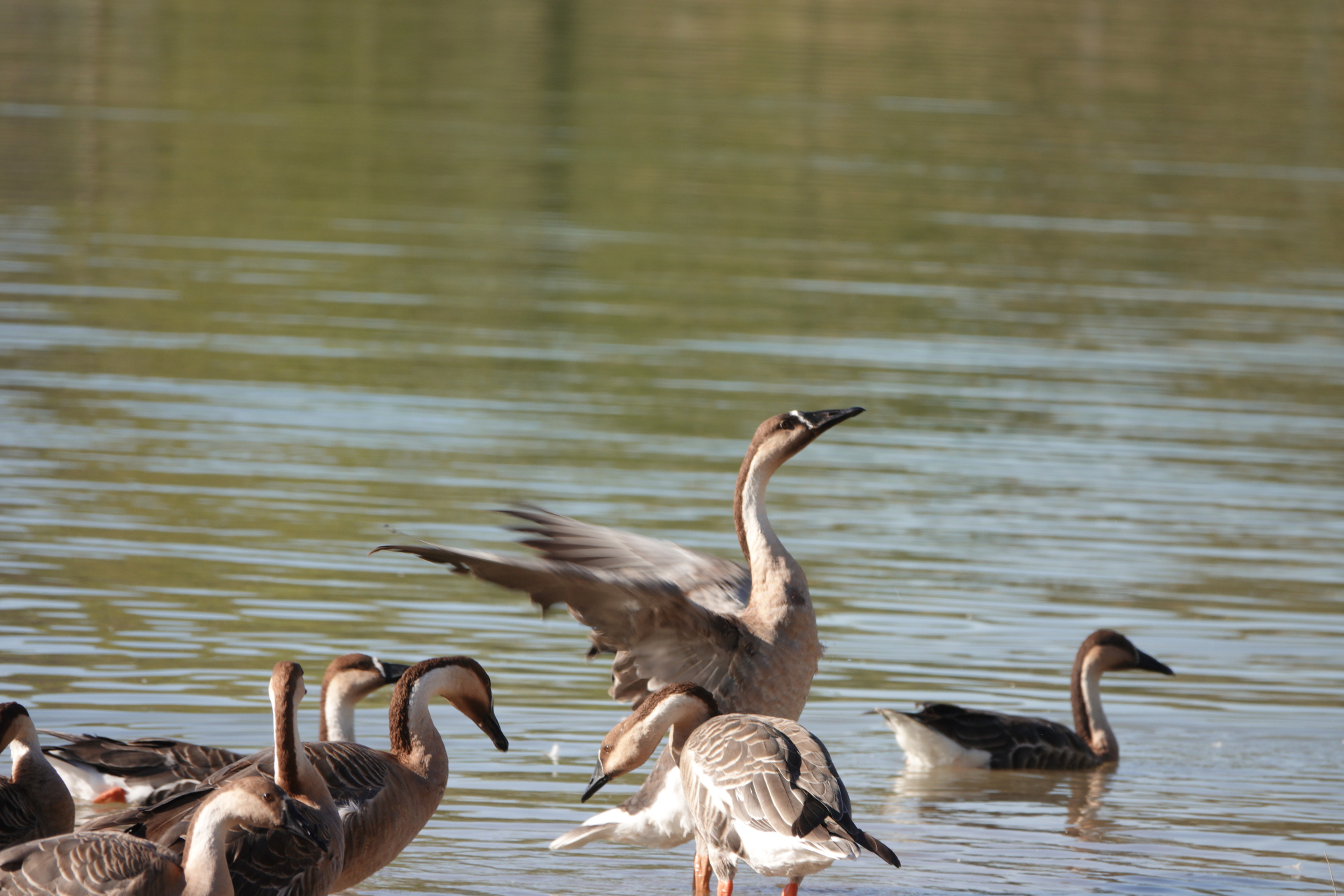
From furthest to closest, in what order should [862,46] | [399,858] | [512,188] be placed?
[862,46], [512,188], [399,858]

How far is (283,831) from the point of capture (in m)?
7.72

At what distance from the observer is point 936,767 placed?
1151 cm

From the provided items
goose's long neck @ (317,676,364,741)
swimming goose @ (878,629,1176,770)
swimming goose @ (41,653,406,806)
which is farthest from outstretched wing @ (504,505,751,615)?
swimming goose @ (878,629,1176,770)

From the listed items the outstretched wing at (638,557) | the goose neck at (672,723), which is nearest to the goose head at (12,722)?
the outstretched wing at (638,557)

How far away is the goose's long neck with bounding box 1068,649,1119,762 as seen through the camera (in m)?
12.1

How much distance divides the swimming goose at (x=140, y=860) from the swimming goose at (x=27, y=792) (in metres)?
Result: 1.27

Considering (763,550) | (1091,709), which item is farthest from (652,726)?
(1091,709)

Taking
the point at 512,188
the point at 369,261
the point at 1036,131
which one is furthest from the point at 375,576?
the point at 1036,131

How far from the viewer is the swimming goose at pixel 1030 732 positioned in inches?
443

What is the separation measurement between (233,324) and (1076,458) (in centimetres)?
949

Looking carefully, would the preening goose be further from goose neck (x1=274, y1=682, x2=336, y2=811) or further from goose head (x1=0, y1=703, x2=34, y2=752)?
goose head (x1=0, y1=703, x2=34, y2=752)

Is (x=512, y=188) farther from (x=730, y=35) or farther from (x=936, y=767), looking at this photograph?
(x=730, y=35)

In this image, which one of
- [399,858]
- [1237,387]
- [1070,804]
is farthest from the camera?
[1237,387]

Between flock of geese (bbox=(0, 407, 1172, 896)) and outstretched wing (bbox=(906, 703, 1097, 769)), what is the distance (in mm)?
1817
